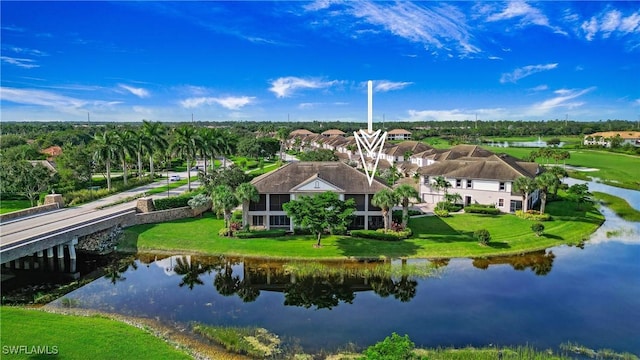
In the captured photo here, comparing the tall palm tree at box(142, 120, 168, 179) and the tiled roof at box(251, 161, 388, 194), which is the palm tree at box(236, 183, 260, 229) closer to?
the tiled roof at box(251, 161, 388, 194)

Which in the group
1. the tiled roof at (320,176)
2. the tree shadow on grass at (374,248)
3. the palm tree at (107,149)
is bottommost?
the tree shadow on grass at (374,248)

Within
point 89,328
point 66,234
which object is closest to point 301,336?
point 89,328

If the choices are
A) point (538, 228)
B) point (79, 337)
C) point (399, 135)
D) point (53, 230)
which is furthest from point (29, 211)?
point (399, 135)

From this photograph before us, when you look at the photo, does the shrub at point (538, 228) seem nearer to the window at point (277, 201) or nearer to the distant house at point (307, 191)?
the distant house at point (307, 191)

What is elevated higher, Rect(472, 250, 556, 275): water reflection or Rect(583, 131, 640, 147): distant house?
Rect(583, 131, 640, 147): distant house

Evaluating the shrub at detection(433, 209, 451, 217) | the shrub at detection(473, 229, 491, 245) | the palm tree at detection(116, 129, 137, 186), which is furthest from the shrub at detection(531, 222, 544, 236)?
the palm tree at detection(116, 129, 137, 186)

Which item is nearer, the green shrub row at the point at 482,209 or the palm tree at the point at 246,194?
the palm tree at the point at 246,194

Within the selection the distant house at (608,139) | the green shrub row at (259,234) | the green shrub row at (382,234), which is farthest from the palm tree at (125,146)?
the distant house at (608,139)
